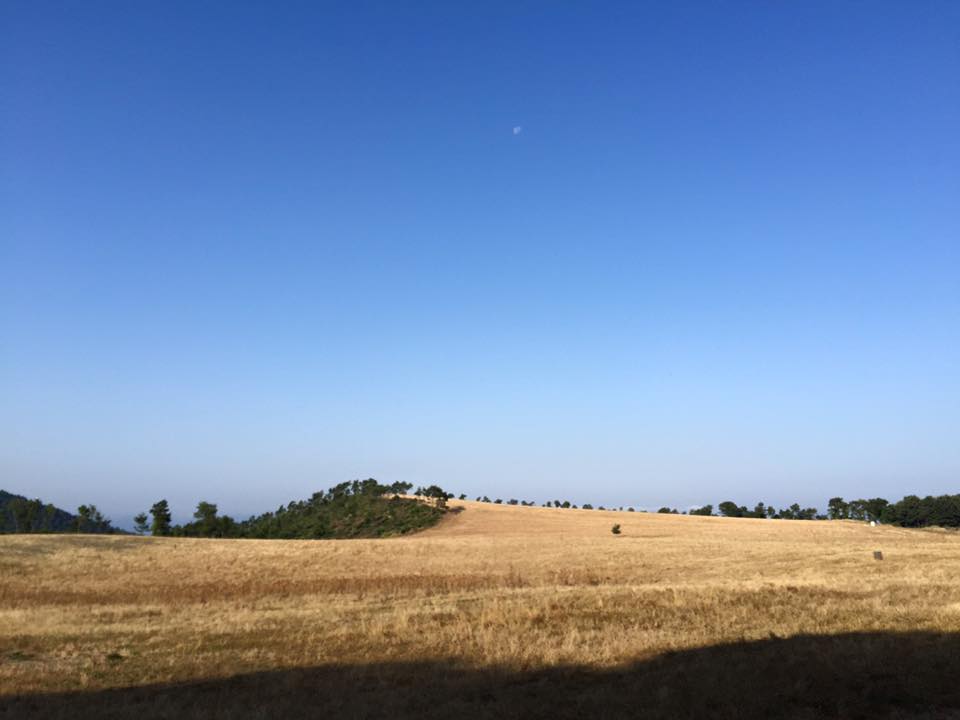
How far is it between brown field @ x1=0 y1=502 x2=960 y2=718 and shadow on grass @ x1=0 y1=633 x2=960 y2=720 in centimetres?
6

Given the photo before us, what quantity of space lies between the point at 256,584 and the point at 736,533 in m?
57.7

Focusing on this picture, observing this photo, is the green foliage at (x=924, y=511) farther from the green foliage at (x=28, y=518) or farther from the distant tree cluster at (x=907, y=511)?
the green foliage at (x=28, y=518)

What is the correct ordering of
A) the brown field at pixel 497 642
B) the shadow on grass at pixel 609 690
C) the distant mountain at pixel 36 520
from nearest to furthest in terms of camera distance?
the shadow on grass at pixel 609 690 → the brown field at pixel 497 642 → the distant mountain at pixel 36 520

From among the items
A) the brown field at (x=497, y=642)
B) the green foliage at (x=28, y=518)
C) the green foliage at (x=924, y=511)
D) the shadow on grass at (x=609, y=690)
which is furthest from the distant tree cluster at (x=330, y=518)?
the green foliage at (x=924, y=511)

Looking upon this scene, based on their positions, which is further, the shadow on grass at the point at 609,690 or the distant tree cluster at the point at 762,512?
the distant tree cluster at the point at 762,512

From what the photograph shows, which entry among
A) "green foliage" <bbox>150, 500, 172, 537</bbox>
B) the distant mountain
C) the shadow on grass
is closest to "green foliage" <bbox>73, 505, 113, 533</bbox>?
the distant mountain

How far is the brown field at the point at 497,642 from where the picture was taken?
12141 millimetres

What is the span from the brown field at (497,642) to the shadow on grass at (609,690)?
0.19 feet

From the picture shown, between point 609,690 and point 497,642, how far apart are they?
6041 millimetres

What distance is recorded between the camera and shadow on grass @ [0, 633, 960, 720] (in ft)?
37.3

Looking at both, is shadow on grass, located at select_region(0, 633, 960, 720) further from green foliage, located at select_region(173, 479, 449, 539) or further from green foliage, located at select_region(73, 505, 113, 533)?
green foliage, located at select_region(73, 505, 113, 533)

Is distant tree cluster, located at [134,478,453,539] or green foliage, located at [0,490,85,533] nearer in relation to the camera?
distant tree cluster, located at [134,478,453,539]

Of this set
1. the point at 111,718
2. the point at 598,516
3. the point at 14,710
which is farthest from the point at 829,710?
the point at 598,516

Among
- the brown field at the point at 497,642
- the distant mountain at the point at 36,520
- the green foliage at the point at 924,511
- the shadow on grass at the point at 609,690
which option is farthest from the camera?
the green foliage at the point at 924,511
